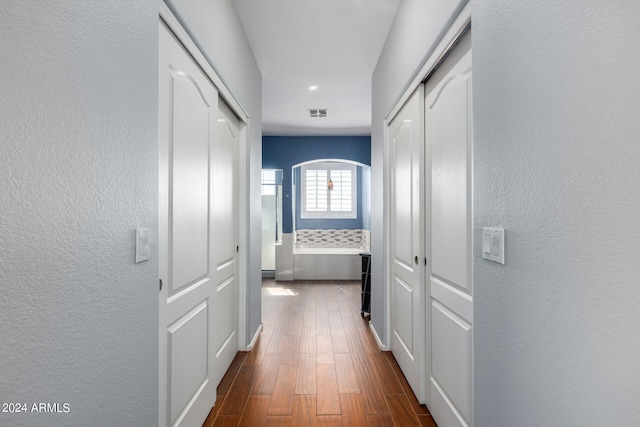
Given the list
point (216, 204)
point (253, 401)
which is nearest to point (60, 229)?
point (216, 204)

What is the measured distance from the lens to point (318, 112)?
4.97m

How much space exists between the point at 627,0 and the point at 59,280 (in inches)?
51.2

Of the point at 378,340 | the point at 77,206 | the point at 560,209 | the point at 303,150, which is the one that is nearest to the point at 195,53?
the point at 77,206

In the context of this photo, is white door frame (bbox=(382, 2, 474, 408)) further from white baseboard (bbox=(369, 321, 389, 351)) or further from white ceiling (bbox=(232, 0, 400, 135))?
white ceiling (bbox=(232, 0, 400, 135))

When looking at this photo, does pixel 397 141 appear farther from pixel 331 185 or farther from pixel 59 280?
pixel 331 185

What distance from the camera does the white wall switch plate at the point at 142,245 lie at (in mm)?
1148

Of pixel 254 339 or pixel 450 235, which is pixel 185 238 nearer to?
pixel 450 235

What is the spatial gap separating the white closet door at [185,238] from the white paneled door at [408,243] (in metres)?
1.27

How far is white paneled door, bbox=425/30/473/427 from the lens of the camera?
1.55 m

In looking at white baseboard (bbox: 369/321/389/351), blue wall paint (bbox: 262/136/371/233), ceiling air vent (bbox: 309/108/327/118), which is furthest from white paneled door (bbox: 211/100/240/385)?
blue wall paint (bbox: 262/136/371/233)

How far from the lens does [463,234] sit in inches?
62.6

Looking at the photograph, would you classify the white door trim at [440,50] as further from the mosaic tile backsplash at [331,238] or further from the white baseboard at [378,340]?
the mosaic tile backsplash at [331,238]

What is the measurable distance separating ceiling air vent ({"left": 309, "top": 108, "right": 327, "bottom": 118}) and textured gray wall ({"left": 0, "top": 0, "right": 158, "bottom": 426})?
3738mm

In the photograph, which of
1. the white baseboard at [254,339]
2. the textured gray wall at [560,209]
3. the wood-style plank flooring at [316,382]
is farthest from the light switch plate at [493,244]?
the white baseboard at [254,339]
